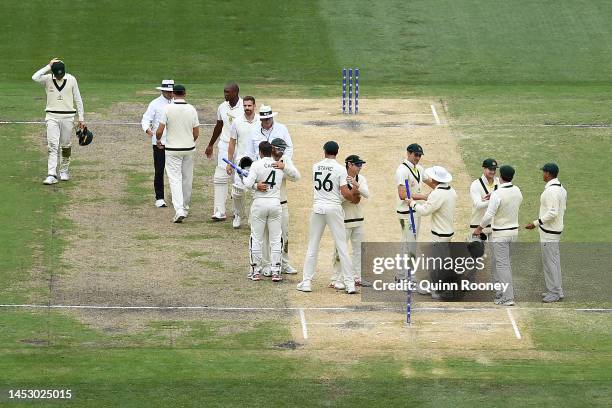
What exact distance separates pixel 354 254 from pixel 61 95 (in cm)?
703

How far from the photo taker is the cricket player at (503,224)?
20203 millimetres

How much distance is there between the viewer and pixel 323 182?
2025 cm

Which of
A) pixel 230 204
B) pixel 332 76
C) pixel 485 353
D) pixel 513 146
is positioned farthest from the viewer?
pixel 332 76

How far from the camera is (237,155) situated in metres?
22.8

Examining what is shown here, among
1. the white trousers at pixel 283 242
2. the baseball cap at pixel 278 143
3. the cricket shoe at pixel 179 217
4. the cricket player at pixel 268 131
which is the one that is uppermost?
the cricket player at pixel 268 131

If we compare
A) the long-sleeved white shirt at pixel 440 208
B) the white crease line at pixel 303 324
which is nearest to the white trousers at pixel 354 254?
the long-sleeved white shirt at pixel 440 208

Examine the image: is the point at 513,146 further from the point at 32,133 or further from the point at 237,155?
the point at 32,133

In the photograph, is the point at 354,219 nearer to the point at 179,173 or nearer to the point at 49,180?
the point at 179,173

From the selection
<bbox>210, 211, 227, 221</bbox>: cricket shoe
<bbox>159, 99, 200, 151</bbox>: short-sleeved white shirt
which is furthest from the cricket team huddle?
<bbox>210, 211, 227, 221</bbox>: cricket shoe

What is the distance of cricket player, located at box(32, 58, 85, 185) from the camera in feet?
80.9

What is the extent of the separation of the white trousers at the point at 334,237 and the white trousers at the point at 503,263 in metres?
2.17

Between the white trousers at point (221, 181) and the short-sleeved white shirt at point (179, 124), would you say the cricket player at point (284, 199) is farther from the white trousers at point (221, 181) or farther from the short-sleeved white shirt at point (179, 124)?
the short-sleeved white shirt at point (179, 124)

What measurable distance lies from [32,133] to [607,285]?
Answer: 1287cm

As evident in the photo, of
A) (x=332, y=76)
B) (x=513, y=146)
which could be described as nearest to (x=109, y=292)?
(x=513, y=146)
